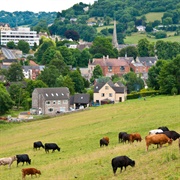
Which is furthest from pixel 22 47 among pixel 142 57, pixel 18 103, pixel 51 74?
pixel 18 103

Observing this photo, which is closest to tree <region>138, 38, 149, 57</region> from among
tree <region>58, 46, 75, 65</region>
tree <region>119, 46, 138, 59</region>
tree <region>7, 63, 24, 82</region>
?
tree <region>119, 46, 138, 59</region>

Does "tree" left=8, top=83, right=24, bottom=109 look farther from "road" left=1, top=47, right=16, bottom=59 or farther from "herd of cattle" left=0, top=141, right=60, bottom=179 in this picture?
"road" left=1, top=47, right=16, bottom=59

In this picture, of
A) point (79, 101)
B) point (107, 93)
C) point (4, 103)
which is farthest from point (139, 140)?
point (107, 93)

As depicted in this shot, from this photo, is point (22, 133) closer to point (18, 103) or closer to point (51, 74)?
point (18, 103)

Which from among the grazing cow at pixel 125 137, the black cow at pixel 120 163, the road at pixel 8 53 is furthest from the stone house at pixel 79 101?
the road at pixel 8 53

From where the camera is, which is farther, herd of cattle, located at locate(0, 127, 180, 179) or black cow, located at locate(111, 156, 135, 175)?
herd of cattle, located at locate(0, 127, 180, 179)

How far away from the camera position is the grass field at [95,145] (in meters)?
27.0

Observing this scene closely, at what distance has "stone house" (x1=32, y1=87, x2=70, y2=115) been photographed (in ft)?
283

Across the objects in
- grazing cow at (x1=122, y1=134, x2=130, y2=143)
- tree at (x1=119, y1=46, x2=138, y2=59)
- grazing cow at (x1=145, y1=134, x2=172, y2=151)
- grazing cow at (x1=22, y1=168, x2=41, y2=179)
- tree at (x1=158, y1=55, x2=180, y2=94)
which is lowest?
tree at (x1=119, y1=46, x2=138, y2=59)

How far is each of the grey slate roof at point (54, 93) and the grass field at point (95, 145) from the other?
15314 millimetres

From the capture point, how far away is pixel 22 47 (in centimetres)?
18525

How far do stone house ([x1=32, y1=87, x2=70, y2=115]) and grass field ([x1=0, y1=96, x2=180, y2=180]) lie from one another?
48.8 ft

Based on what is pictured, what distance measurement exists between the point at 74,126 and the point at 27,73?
80594 millimetres

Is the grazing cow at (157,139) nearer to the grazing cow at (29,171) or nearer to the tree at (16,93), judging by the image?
the grazing cow at (29,171)
